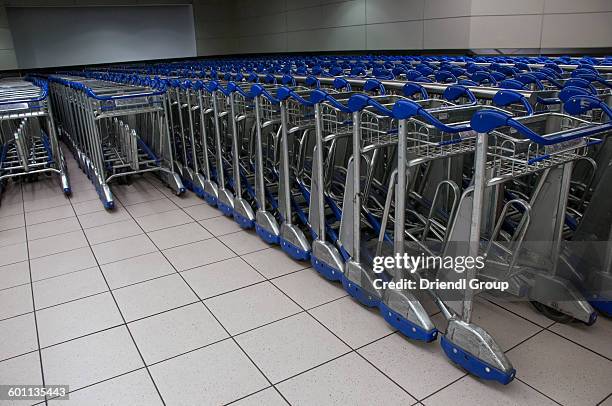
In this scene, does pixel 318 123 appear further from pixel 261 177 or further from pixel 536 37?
pixel 536 37

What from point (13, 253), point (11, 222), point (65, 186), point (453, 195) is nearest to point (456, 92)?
point (453, 195)

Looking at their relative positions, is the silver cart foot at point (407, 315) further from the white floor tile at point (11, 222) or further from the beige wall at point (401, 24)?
the beige wall at point (401, 24)

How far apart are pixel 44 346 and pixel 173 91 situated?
11.5 feet

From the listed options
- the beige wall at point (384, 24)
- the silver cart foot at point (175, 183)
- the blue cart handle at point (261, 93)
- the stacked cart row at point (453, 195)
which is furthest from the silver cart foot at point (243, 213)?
the beige wall at point (384, 24)

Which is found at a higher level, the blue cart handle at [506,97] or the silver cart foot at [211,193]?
the blue cart handle at [506,97]

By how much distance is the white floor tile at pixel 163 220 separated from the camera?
3920 mm

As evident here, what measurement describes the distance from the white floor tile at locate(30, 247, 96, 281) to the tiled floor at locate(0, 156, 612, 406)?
0.5 inches

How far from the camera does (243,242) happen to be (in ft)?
11.5

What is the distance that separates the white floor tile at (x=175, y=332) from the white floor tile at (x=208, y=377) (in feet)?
0.23

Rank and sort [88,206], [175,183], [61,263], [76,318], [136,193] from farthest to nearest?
[136,193] < [175,183] < [88,206] < [61,263] < [76,318]

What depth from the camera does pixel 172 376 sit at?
81.8 inches

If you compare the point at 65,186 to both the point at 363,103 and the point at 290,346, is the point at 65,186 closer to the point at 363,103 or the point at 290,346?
the point at 290,346

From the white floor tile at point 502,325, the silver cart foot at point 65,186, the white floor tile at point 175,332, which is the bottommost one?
the white floor tile at point 502,325

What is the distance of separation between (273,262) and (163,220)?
1.39m
